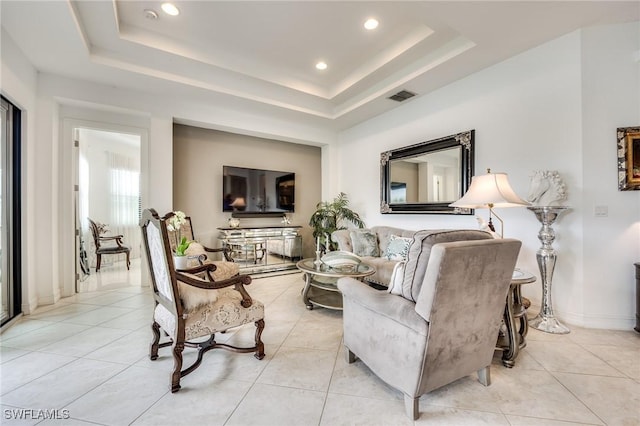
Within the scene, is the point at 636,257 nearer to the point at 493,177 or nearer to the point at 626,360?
the point at 626,360

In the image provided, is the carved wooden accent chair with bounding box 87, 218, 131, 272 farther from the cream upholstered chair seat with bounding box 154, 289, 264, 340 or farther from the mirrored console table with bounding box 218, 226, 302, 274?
the cream upholstered chair seat with bounding box 154, 289, 264, 340

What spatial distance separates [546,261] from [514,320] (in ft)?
3.49

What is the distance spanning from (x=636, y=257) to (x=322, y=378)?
10.4ft

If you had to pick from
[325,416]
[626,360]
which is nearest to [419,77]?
[626,360]

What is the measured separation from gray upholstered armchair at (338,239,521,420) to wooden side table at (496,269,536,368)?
1.18 ft

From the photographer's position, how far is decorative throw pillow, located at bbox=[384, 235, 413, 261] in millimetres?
3698

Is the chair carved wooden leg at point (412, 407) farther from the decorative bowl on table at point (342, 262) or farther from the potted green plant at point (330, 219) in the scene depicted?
the potted green plant at point (330, 219)

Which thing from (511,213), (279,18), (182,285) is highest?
(279,18)

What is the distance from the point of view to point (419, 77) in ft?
11.5

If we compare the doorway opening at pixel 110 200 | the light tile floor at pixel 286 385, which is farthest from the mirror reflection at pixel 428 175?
the doorway opening at pixel 110 200

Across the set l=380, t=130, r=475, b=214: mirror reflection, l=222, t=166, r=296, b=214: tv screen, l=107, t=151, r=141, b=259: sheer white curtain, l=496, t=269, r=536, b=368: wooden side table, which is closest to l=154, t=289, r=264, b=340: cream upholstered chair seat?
l=496, t=269, r=536, b=368: wooden side table

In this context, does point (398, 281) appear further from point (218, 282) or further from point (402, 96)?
point (402, 96)

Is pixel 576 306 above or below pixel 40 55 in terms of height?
below

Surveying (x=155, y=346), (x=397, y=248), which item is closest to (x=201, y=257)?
(x=155, y=346)
